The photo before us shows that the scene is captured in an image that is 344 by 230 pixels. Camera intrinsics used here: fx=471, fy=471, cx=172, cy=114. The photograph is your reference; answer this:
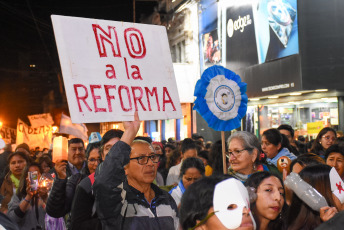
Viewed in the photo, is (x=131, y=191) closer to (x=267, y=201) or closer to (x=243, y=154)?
(x=267, y=201)

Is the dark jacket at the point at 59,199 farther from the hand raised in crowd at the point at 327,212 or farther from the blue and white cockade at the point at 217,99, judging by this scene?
the hand raised in crowd at the point at 327,212

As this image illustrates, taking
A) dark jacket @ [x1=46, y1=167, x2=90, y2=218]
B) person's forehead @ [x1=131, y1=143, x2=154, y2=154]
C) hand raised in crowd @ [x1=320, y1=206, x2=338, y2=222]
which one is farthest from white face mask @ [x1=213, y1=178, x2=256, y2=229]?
dark jacket @ [x1=46, y1=167, x2=90, y2=218]

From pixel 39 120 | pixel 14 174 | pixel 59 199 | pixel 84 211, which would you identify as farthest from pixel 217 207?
pixel 39 120

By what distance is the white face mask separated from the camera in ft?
7.97

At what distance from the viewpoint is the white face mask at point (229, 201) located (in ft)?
7.97

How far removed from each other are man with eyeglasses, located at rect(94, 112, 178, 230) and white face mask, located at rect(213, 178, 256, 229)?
3.48 feet

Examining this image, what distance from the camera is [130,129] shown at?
3658mm

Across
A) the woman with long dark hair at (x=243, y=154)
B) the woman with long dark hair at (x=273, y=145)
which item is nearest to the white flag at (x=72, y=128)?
the woman with long dark hair at (x=273, y=145)

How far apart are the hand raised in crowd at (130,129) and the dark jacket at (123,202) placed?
7cm

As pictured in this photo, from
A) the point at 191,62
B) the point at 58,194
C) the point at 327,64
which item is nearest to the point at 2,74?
the point at 191,62

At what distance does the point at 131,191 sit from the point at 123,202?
16cm

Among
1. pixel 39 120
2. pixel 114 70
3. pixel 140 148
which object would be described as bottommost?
pixel 140 148

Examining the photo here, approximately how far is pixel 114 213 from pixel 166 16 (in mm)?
28471

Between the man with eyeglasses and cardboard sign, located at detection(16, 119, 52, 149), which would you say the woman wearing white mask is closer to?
the man with eyeglasses
